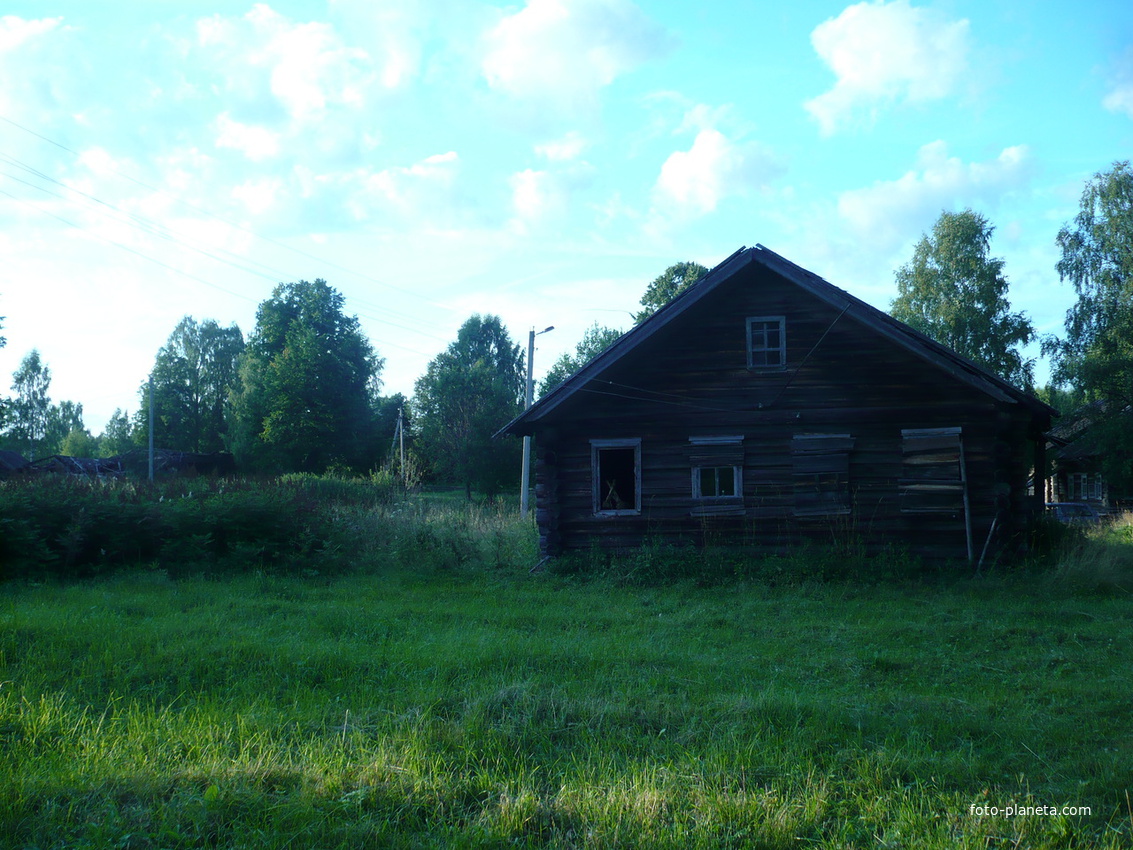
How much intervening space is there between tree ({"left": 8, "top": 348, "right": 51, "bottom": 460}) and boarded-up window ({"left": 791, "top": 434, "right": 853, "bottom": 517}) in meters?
A: 76.0

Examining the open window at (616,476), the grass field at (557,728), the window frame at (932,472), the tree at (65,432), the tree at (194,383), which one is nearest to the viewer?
the grass field at (557,728)

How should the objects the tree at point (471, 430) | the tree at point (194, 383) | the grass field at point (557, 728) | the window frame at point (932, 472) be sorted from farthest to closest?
1. the tree at point (194, 383)
2. the tree at point (471, 430)
3. the window frame at point (932, 472)
4. the grass field at point (557, 728)

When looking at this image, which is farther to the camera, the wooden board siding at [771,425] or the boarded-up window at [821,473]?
the boarded-up window at [821,473]

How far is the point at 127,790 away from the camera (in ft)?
15.0

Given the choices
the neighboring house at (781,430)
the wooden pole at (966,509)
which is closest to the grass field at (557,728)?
the wooden pole at (966,509)

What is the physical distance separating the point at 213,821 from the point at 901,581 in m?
11.8

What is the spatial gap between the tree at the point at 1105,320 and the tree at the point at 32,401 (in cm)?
7918

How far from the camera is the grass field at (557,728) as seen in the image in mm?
4242

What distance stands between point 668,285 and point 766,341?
99.0ft

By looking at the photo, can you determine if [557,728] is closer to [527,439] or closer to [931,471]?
[931,471]

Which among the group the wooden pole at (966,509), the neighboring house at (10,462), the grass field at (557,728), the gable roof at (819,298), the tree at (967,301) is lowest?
the grass field at (557,728)

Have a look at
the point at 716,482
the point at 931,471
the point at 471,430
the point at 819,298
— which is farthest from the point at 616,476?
Result: the point at 471,430

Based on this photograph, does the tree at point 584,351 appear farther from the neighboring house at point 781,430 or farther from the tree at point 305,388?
the neighboring house at point 781,430

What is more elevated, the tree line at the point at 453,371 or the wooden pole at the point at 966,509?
the tree line at the point at 453,371
